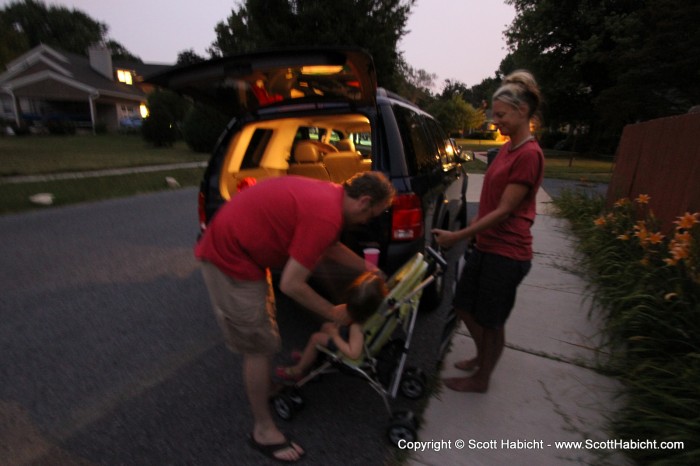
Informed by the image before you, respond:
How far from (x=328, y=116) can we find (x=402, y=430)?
240 centimetres

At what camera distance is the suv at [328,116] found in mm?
2301

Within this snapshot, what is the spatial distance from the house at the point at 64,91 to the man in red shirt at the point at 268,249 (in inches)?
1363

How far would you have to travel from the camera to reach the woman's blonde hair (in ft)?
6.66

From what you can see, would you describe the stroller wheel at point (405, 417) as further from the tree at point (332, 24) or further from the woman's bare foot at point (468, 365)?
the tree at point (332, 24)

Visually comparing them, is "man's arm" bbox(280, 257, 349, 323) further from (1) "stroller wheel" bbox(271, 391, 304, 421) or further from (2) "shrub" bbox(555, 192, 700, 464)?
(2) "shrub" bbox(555, 192, 700, 464)

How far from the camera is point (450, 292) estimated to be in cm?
432

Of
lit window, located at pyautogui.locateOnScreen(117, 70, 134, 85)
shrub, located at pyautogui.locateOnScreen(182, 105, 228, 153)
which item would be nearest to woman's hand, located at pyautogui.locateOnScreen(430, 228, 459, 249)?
shrub, located at pyautogui.locateOnScreen(182, 105, 228, 153)

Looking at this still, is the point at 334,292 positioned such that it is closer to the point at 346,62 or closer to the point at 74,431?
the point at 346,62

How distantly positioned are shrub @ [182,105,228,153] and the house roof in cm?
1920

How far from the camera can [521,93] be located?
6.64 ft

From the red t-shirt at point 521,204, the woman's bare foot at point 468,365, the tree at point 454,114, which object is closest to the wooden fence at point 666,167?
the red t-shirt at point 521,204

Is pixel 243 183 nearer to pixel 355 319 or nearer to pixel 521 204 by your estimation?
pixel 355 319

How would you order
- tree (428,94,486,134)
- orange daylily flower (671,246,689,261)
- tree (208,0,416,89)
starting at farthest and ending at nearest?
tree (428,94,486,134), tree (208,0,416,89), orange daylily flower (671,246,689,261)

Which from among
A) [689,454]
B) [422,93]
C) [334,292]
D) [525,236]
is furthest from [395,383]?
[422,93]
